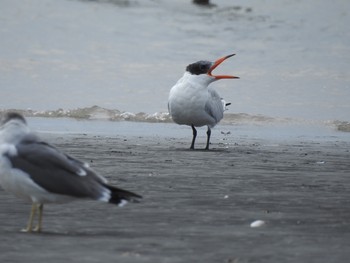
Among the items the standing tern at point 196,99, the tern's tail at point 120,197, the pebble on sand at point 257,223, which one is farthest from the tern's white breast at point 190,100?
the tern's tail at point 120,197

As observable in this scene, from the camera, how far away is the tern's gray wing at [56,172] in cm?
626

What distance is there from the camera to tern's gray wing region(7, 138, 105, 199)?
6.26 metres

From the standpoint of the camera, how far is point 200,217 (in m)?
6.99

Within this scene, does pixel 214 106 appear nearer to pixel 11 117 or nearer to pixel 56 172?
pixel 11 117

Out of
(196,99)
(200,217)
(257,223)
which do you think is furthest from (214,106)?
(257,223)

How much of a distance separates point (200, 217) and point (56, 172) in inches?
48.4

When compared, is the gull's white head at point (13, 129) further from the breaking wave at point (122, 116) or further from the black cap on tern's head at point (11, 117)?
the breaking wave at point (122, 116)

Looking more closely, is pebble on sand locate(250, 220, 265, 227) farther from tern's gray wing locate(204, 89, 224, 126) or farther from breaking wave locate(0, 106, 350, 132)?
breaking wave locate(0, 106, 350, 132)

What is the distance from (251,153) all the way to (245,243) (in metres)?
9.10

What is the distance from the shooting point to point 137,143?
1692cm

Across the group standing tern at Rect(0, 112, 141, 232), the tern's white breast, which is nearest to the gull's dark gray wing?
standing tern at Rect(0, 112, 141, 232)

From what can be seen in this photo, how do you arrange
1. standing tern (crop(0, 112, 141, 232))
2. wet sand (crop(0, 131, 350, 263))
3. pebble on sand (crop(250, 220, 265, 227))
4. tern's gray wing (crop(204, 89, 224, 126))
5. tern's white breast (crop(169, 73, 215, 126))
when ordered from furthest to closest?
tern's gray wing (crop(204, 89, 224, 126)) → tern's white breast (crop(169, 73, 215, 126)) → pebble on sand (crop(250, 220, 265, 227)) → standing tern (crop(0, 112, 141, 232)) → wet sand (crop(0, 131, 350, 263))

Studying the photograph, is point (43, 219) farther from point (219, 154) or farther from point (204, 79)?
point (204, 79)

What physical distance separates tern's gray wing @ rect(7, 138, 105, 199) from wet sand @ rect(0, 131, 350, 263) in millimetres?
277
